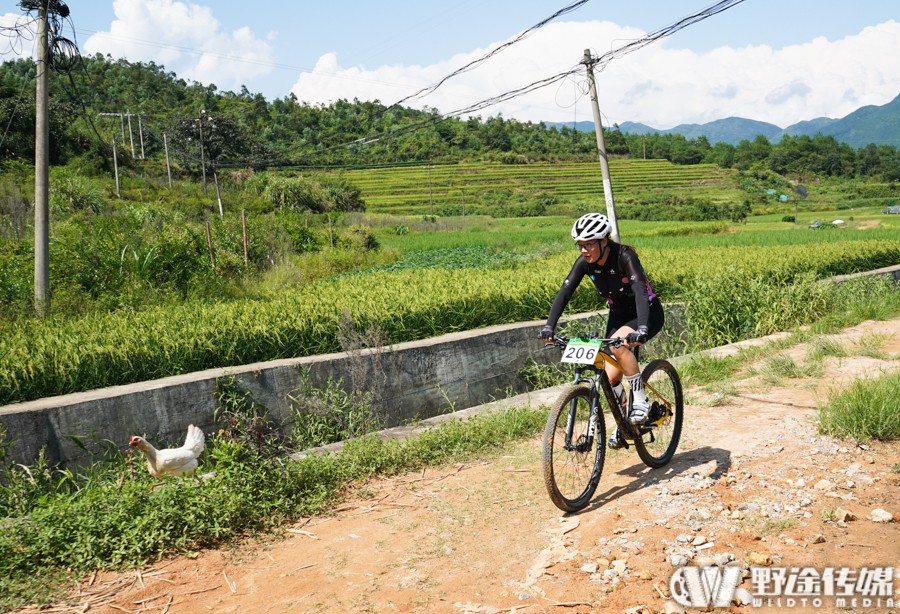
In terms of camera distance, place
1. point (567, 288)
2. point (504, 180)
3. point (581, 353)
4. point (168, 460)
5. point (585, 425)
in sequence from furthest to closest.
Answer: point (504, 180) < point (168, 460) < point (567, 288) < point (585, 425) < point (581, 353)

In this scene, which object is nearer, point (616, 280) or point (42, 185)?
point (616, 280)

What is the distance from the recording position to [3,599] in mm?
3732

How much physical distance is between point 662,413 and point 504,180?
7384 cm

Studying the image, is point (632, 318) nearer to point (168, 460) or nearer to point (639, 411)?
point (639, 411)

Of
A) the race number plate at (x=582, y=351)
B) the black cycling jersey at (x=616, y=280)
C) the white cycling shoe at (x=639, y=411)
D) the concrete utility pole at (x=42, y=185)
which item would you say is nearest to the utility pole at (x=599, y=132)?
the concrete utility pole at (x=42, y=185)

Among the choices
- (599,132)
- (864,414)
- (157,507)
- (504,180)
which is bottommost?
(864,414)

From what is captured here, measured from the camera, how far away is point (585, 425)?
4.73 m

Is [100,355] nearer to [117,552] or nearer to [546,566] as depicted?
[117,552]

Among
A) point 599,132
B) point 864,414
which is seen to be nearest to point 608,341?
point 864,414

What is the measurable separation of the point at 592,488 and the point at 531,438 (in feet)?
5.13

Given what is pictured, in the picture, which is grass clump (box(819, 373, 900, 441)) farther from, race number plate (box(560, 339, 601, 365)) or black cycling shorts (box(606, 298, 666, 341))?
race number plate (box(560, 339, 601, 365))

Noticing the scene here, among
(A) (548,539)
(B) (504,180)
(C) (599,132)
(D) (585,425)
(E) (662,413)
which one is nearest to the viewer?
(A) (548,539)

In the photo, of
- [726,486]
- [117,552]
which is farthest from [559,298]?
[117,552]

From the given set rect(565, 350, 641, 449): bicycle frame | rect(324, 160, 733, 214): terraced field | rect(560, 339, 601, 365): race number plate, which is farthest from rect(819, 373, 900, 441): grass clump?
rect(324, 160, 733, 214): terraced field
